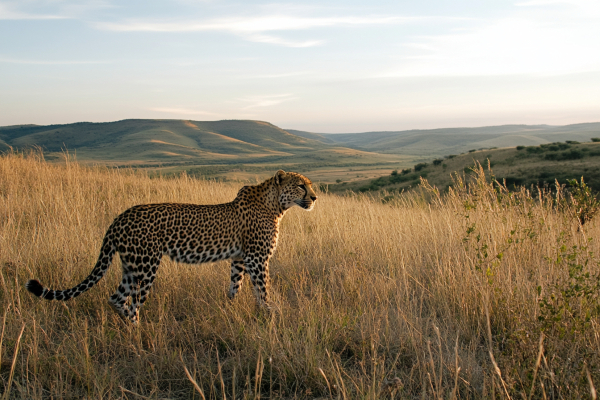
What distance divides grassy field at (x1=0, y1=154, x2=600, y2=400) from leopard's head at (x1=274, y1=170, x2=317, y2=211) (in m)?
0.84

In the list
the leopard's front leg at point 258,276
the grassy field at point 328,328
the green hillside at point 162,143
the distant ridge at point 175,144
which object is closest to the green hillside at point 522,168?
the grassy field at point 328,328

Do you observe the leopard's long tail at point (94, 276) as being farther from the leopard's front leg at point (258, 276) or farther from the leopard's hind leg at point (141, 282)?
the leopard's front leg at point (258, 276)

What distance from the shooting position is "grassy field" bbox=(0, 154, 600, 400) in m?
2.85

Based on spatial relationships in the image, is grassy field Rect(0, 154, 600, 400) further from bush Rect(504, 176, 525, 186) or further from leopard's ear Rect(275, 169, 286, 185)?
bush Rect(504, 176, 525, 186)

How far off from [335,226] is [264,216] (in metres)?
2.60

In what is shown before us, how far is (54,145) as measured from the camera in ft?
403

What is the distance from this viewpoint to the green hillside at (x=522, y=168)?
63.6ft

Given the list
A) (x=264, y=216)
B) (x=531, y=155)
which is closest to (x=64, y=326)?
(x=264, y=216)

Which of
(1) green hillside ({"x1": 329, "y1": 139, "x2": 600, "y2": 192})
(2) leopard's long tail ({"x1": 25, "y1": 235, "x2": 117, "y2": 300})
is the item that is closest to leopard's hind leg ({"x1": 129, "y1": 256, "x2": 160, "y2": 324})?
(2) leopard's long tail ({"x1": 25, "y1": 235, "x2": 117, "y2": 300})

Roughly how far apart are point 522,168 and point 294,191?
66.2 ft

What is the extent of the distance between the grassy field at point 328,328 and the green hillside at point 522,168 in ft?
43.3

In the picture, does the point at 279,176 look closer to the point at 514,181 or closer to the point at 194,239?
the point at 194,239

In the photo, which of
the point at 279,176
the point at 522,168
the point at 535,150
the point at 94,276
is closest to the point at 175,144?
the point at 535,150

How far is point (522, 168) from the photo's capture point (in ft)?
70.9
